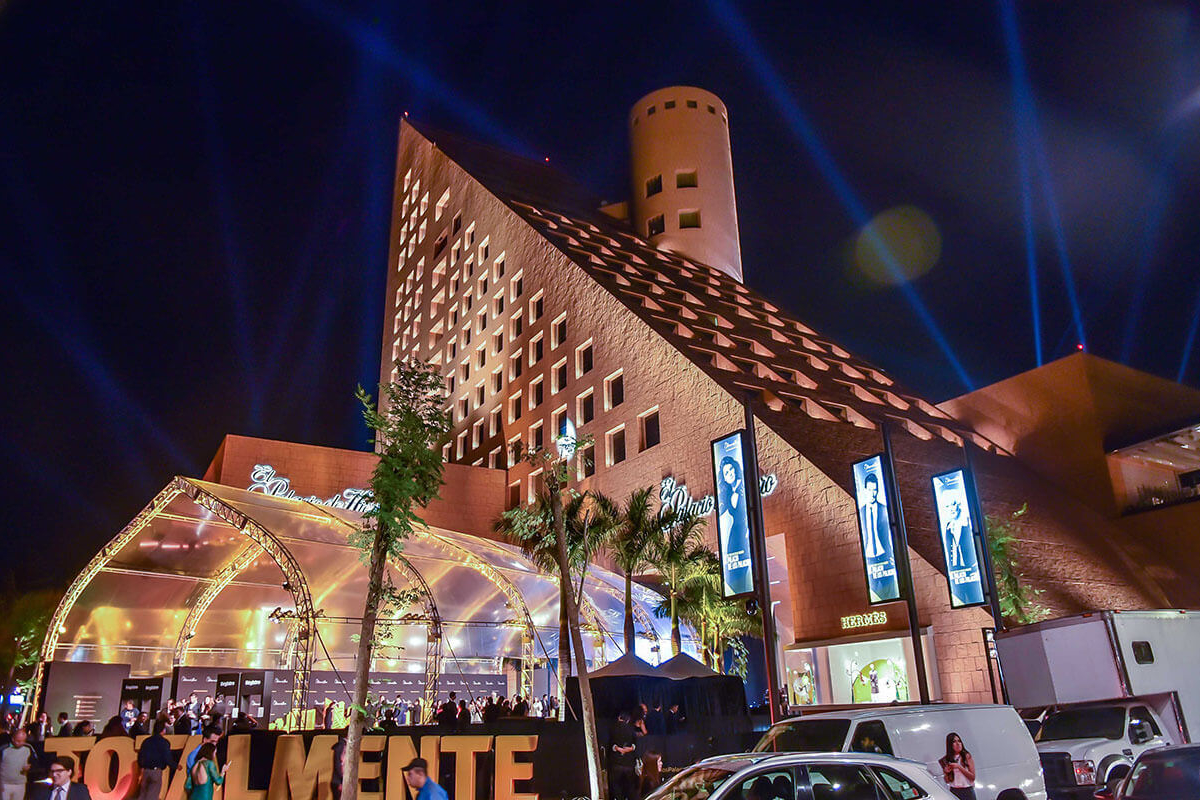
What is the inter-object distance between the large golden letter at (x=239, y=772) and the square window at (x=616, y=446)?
97.0 feet

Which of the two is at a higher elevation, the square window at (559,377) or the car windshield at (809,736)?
the square window at (559,377)

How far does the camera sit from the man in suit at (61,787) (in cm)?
1265

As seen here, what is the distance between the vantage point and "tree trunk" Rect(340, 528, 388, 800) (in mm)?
13641

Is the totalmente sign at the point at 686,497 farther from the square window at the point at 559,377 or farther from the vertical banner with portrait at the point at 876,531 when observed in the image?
the square window at the point at 559,377

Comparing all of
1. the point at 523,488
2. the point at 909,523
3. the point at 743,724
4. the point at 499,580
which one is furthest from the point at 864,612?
the point at 523,488

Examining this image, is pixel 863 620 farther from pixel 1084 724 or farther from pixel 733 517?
pixel 1084 724

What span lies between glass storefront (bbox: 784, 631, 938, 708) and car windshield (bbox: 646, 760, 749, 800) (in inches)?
705

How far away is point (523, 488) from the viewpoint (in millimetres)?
52344

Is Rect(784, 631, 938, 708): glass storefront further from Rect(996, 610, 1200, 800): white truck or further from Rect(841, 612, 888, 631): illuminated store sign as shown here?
Rect(996, 610, 1200, 800): white truck

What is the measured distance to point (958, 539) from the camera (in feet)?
81.8

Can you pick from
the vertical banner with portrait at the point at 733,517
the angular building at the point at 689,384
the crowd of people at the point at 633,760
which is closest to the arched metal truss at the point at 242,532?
the crowd of people at the point at 633,760

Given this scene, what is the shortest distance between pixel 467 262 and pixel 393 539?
52178 mm

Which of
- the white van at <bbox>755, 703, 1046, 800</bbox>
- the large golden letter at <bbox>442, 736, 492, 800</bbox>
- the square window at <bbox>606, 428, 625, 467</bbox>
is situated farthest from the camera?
the square window at <bbox>606, 428, 625, 467</bbox>

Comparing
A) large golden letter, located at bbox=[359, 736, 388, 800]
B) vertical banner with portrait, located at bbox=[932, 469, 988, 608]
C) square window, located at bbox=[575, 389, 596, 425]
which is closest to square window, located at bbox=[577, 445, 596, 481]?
square window, located at bbox=[575, 389, 596, 425]
